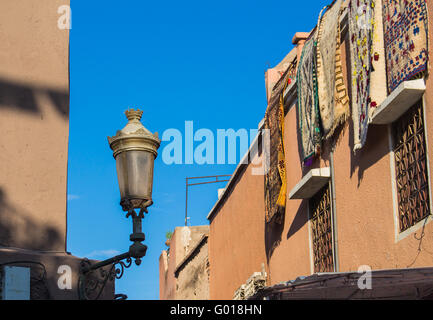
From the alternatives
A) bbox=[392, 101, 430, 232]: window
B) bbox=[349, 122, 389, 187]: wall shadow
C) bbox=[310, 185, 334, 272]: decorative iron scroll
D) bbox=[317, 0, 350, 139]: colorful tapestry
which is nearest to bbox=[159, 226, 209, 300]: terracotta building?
bbox=[310, 185, 334, 272]: decorative iron scroll

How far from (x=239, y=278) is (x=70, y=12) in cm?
929

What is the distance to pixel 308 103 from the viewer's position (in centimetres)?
970

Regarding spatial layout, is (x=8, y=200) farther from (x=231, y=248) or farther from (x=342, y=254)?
(x=231, y=248)

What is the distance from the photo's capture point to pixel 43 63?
5613 mm

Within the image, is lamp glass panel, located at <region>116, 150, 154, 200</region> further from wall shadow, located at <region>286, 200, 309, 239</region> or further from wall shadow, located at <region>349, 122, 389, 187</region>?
wall shadow, located at <region>286, 200, 309, 239</region>

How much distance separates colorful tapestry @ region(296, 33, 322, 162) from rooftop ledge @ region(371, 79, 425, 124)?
84.5 inches

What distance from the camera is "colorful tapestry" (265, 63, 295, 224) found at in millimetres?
11156

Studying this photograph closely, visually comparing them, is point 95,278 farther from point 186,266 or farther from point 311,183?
point 186,266

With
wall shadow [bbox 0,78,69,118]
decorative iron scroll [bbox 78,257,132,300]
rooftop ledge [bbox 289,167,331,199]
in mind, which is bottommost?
decorative iron scroll [bbox 78,257,132,300]

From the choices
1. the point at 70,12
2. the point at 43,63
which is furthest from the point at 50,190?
the point at 70,12

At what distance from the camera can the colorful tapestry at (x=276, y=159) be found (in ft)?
36.6

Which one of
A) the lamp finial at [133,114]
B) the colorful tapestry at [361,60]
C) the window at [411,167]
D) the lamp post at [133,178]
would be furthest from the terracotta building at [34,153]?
the colorful tapestry at [361,60]

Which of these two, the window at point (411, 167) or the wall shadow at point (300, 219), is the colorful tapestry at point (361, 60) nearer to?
the window at point (411, 167)

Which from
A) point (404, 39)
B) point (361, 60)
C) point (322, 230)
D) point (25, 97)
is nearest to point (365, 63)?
point (361, 60)
